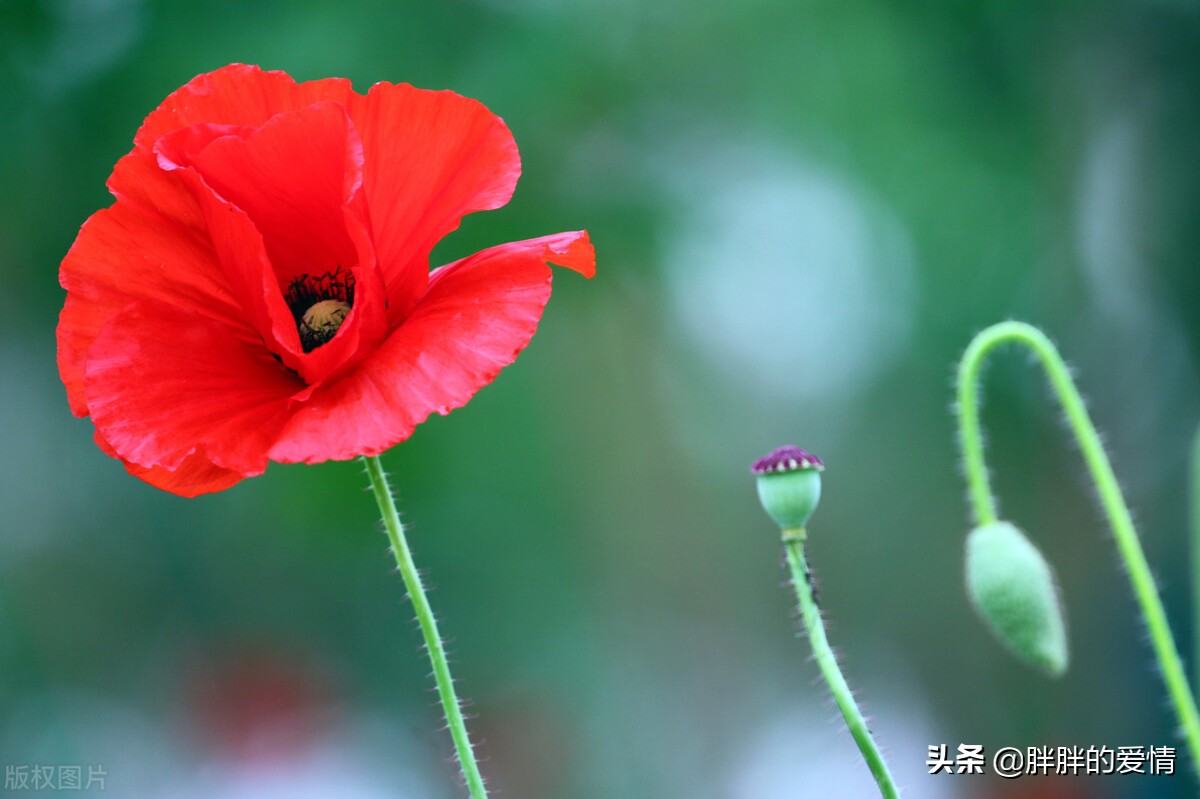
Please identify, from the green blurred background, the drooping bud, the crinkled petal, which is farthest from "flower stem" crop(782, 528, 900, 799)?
the green blurred background

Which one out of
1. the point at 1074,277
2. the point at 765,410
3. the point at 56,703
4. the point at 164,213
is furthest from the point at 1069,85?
the point at 164,213

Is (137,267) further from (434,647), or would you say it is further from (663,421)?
→ (663,421)

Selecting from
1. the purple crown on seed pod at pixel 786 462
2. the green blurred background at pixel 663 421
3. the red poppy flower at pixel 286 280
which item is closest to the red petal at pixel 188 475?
the red poppy flower at pixel 286 280

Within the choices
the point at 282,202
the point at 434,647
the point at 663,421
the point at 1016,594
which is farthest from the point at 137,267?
the point at 663,421

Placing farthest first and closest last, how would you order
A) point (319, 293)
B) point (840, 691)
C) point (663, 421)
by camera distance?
point (663, 421) < point (319, 293) < point (840, 691)

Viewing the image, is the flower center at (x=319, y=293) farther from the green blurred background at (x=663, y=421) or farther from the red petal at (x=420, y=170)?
the green blurred background at (x=663, y=421)

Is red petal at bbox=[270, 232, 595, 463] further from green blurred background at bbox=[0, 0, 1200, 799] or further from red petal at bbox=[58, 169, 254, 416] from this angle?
green blurred background at bbox=[0, 0, 1200, 799]
